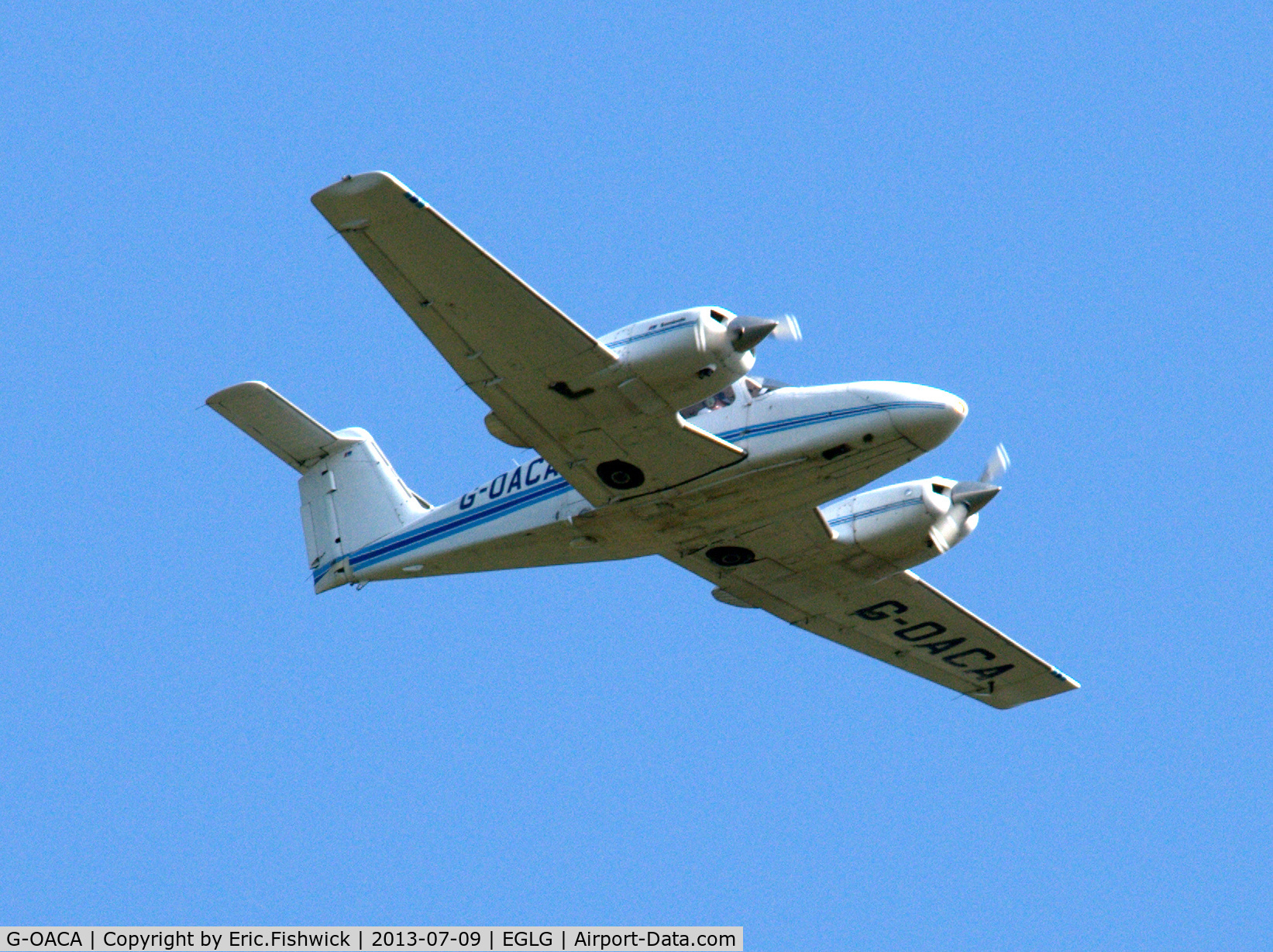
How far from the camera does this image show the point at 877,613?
25.6m

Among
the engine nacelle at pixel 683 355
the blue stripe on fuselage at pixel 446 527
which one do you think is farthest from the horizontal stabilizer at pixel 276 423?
the engine nacelle at pixel 683 355

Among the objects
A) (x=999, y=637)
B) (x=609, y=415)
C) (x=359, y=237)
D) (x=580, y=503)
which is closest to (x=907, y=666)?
(x=999, y=637)

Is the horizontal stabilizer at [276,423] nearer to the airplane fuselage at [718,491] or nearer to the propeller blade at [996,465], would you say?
the airplane fuselage at [718,491]

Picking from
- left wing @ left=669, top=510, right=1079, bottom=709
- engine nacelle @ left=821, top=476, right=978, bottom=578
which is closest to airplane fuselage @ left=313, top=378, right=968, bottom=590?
left wing @ left=669, top=510, right=1079, bottom=709

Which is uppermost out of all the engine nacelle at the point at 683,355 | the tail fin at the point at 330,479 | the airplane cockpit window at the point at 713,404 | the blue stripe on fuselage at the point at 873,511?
the tail fin at the point at 330,479

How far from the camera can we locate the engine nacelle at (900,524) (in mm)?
23125

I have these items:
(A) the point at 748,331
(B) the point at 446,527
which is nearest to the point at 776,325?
(A) the point at 748,331

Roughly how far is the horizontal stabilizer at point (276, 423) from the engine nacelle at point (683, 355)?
24.9 ft

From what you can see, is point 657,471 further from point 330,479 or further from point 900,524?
point 330,479

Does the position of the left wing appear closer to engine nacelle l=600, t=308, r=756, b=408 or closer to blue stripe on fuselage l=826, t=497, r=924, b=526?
blue stripe on fuselage l=826, t=497, r=924, b=526

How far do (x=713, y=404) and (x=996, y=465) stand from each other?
5.15 metres

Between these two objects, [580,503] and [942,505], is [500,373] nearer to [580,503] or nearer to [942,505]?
[580,503]

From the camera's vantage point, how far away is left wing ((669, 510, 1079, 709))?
23.6m

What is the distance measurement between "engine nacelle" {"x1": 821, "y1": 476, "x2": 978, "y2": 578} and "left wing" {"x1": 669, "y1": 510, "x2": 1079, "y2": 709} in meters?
0.38
